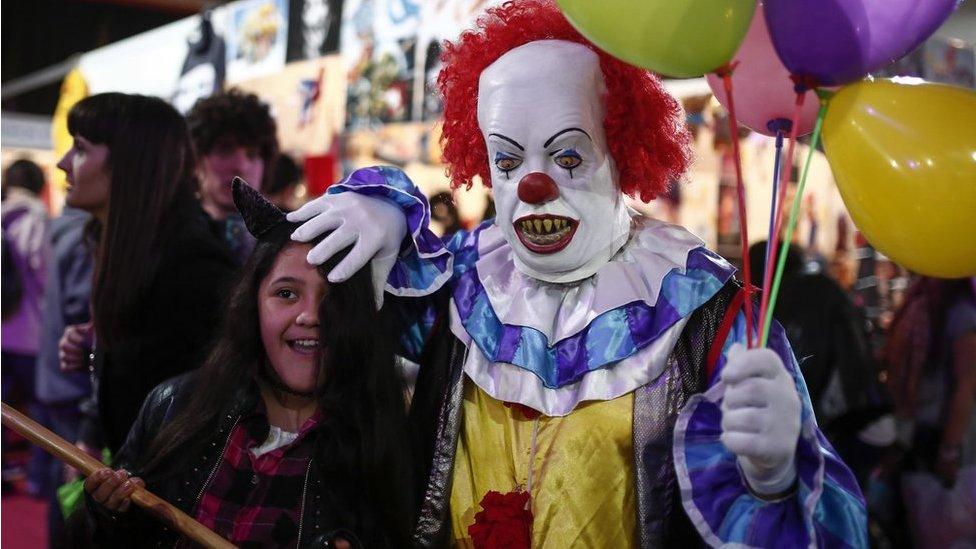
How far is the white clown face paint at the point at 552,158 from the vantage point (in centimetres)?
160

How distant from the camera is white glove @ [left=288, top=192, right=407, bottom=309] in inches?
64.2

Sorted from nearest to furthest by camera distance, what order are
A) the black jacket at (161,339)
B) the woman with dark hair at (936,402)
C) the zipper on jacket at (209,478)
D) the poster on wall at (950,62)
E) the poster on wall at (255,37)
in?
the zipper on jacket at (209,478) → the black jacket at (161,339) → the woman with dark hair at (936,402) → the poster on wall at (950,62) → the poster on wall at (255,37)

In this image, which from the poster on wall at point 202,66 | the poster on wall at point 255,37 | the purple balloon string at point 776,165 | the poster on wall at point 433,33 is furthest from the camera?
the poster on wall at point 202,66

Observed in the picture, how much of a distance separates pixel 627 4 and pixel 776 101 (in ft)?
1.09

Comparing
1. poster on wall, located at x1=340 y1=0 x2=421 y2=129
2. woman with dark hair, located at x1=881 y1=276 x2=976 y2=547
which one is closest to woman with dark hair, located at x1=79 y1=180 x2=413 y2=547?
woman with dark hair, located at x1=881 y1=276 x2=976 y2=547

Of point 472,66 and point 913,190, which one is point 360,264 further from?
point 913,190

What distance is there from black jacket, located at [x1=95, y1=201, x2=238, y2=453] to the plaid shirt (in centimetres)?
52

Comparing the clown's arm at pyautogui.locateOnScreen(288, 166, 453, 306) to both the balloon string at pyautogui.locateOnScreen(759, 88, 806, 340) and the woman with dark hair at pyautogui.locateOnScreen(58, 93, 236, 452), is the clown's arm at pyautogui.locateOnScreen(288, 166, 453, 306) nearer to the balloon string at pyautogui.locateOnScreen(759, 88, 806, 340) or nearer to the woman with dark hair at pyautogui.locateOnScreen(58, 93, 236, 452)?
the woman with dark hair at pyautogui.locateOnScreen(58, 93, 236, 452)

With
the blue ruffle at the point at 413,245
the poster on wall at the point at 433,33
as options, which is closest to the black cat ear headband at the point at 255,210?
the blue ruffle at the point at 413,245

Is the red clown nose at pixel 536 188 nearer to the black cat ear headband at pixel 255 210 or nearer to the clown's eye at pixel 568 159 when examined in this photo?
the clown's eye at pixel 568 159

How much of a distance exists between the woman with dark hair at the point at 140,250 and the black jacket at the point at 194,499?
1.42ft

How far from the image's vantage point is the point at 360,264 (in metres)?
1.64

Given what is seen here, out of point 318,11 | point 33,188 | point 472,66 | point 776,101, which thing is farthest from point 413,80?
point 776,101

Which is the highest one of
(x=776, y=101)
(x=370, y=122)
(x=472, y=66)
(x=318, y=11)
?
(x=318, y=11)
